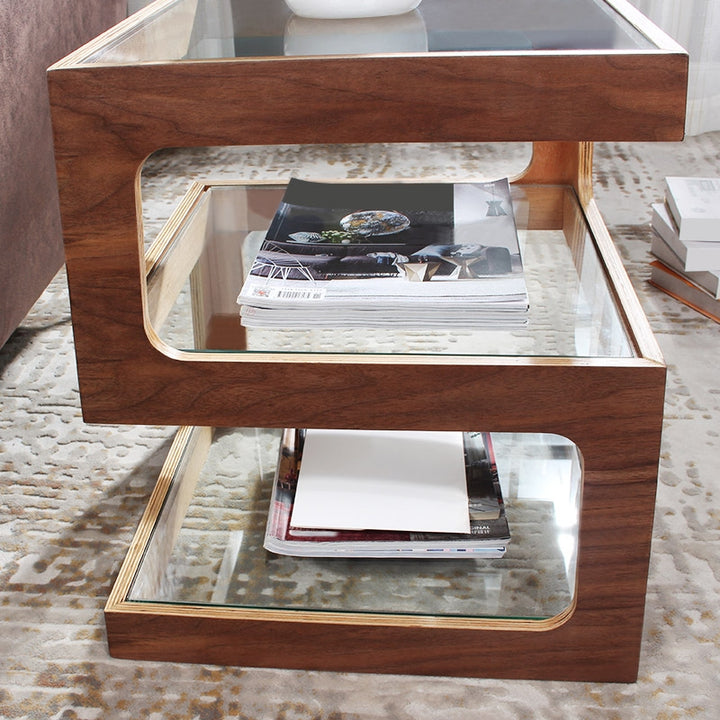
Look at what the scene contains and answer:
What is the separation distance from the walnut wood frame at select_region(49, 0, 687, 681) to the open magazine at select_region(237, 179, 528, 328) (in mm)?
51

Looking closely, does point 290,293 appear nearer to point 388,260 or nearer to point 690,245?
point 388,260

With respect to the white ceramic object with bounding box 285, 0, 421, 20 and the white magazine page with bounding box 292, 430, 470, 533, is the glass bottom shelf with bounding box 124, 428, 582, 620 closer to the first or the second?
the white magazine page with bounding box 292, 430, 470, 533

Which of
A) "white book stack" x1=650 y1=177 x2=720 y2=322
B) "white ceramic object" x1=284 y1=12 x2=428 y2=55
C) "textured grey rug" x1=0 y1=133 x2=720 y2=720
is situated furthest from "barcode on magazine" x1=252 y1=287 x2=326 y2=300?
"white book stack" x1=650 y1=177 x2=720 y2=322

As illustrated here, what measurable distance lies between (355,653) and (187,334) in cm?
30

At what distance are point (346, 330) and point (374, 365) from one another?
0.05 metres

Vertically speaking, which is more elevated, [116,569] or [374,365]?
[374,365]

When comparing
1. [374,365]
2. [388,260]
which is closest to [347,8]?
[388,260]

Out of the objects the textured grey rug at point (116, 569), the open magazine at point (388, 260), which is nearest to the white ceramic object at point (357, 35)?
the open magazine at point (388, 260)

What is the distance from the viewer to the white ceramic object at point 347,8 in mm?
800

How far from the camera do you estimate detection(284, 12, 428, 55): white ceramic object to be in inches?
25.8

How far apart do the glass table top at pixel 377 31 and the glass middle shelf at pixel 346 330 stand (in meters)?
0.19

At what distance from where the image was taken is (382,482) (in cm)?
90

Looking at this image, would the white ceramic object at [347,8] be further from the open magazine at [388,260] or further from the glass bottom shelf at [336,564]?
the glass bottom shelf at [336,564]

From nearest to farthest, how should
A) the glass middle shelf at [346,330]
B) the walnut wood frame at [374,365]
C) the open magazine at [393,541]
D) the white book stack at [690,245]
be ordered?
the walnut wood frame at [374,365]
the glass middle shelf at [346,330]
the open magazine at [393,541]
the white book stack at [690,245]
